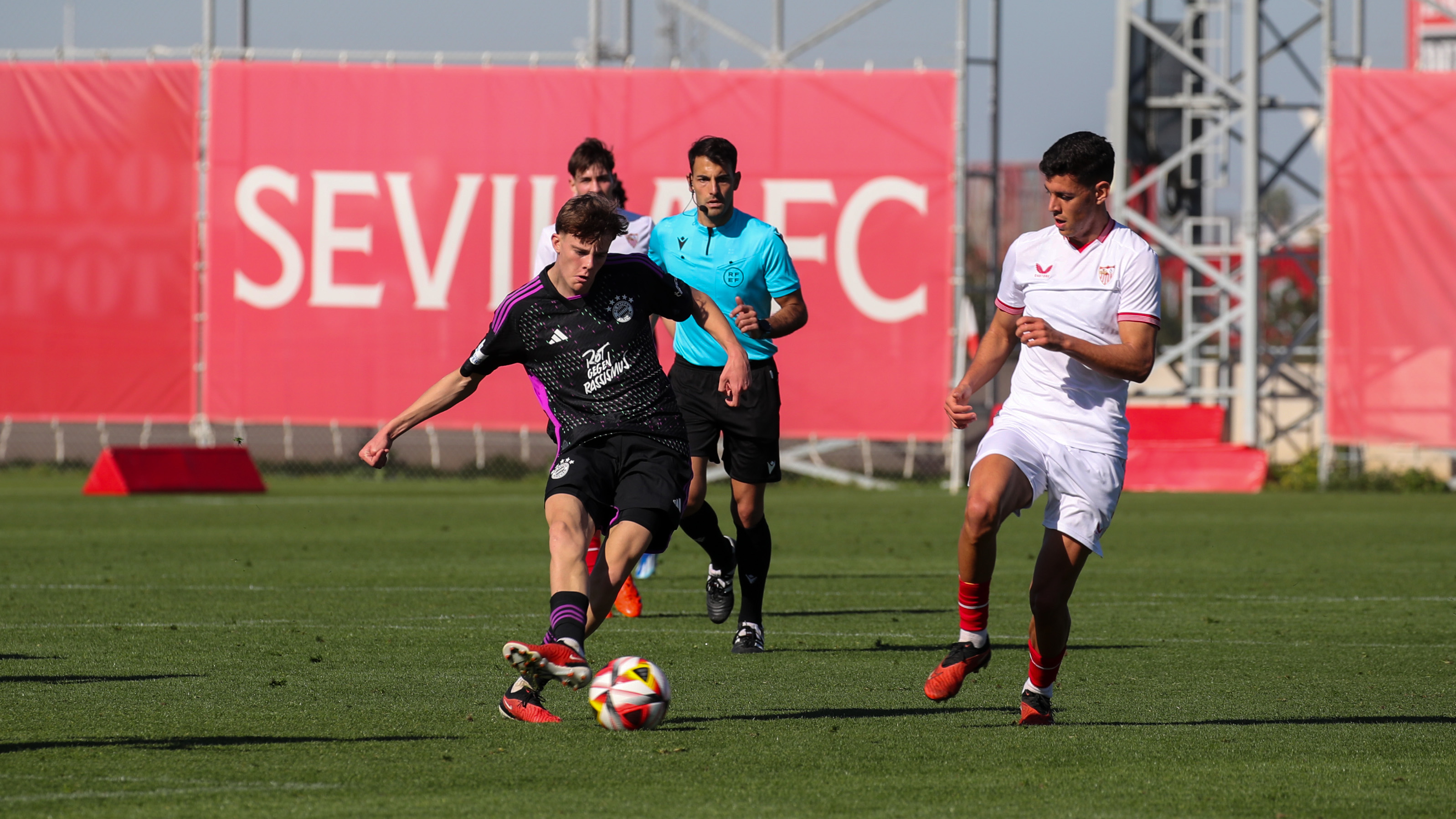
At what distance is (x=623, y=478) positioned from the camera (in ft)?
20.4

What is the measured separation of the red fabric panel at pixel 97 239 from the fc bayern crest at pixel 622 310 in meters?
16.0

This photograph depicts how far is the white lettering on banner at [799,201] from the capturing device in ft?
67.7

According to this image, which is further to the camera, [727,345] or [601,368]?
[727,345]

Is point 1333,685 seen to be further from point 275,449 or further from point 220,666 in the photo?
point 275,449

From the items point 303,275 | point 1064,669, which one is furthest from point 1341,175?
point 1064,669

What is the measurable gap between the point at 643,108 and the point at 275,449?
26.6ft

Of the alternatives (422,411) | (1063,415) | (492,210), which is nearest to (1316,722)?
(1063,415)

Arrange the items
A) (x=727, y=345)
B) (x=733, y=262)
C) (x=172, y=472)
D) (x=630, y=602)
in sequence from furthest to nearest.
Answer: (x=172, y=472) → (x=630, y=602) → (x=733, y=262) → (x=727, y=345)

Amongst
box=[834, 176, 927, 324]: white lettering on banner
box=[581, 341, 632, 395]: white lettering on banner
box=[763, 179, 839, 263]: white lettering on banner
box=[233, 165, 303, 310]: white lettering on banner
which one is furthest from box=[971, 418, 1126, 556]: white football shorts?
box=[233, 165, 303, 310]: white lettering on banner

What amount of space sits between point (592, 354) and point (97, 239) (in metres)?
16.8

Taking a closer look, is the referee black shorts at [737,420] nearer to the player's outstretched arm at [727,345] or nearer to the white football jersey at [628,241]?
the white football jersey at [628,241]

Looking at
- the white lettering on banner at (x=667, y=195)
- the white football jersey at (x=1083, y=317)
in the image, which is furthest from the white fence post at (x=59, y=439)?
the white football jersey at (x=1083, y=317)

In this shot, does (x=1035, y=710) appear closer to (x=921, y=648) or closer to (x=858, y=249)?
(x=921, y=648)

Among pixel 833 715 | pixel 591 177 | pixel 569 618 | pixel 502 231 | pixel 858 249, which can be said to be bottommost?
pixel 833 715
